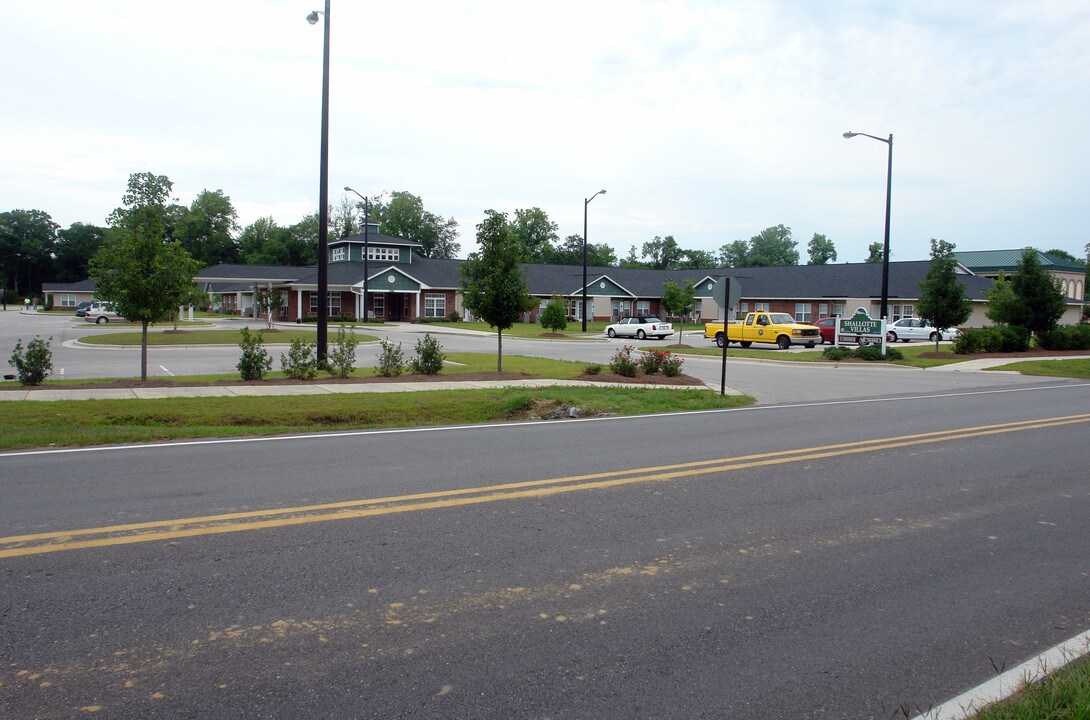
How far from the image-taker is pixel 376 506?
681 cm

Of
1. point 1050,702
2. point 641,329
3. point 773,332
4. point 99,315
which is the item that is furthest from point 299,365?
point 99,315

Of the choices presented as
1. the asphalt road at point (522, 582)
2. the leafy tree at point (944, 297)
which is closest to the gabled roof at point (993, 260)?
the leafy tree at point (944, 297)

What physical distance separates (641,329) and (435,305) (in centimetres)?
2316

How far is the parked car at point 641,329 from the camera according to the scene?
154 feet

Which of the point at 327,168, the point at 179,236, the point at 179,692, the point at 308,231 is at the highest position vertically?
the point at 308,231

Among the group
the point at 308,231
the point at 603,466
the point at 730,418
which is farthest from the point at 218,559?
the point at 308,231

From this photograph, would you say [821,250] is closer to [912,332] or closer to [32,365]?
[912,332]

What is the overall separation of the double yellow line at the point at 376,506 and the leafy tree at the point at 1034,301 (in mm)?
28269

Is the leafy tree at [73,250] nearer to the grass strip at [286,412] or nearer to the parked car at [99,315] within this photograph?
the parked car at [99,315]

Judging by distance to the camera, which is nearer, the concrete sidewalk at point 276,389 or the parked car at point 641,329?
the concrete sidewalk at point 276,389

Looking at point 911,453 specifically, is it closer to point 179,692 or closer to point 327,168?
point 179,692

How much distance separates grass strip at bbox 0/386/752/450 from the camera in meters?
10.6

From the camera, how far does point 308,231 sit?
114 m

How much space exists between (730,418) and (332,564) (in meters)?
9.27
